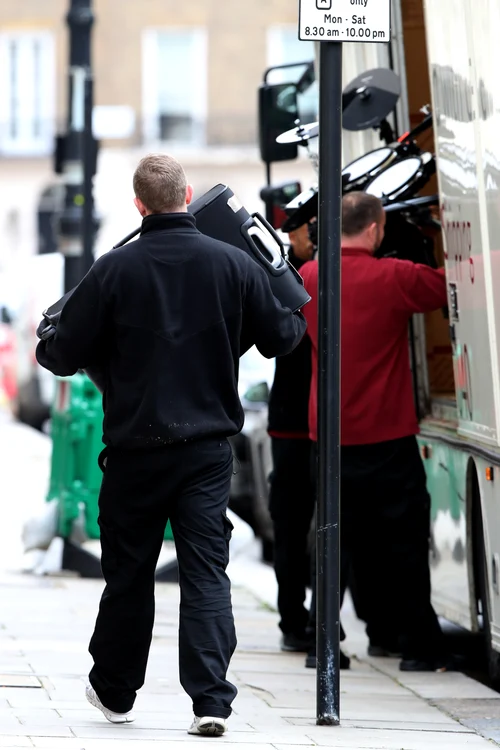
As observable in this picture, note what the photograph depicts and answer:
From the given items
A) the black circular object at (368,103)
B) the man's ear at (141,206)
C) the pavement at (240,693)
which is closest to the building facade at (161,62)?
the pavement at (240,693)

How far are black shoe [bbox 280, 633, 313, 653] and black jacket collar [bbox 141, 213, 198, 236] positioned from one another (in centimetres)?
267

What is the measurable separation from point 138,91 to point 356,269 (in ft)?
123

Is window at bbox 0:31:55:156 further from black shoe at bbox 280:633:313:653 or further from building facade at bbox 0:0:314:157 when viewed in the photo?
black shoe at bbox 280:633:313:653

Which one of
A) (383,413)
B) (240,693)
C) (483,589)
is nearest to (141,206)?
(383,413)

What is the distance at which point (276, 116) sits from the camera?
28.9 ft

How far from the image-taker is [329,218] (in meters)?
5.46

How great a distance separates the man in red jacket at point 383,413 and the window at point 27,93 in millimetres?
37815

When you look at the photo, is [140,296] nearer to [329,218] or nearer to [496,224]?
[329,218]

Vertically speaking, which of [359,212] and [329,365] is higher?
[359,212]

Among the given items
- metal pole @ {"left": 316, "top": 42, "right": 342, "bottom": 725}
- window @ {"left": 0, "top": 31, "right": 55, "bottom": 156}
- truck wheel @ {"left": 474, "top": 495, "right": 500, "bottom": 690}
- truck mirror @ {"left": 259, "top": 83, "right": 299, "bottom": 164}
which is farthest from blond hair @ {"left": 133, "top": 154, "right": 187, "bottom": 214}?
window @ {"left": 0, "top": 31, "right": 55, "bottom": 156}

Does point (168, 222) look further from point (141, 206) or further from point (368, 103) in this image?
point (368, 103)

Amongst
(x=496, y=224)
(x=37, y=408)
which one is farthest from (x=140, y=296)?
(x=37, y=408)

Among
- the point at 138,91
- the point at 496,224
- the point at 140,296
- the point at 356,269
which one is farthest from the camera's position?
the point at 138,91

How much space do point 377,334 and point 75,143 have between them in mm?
6413
